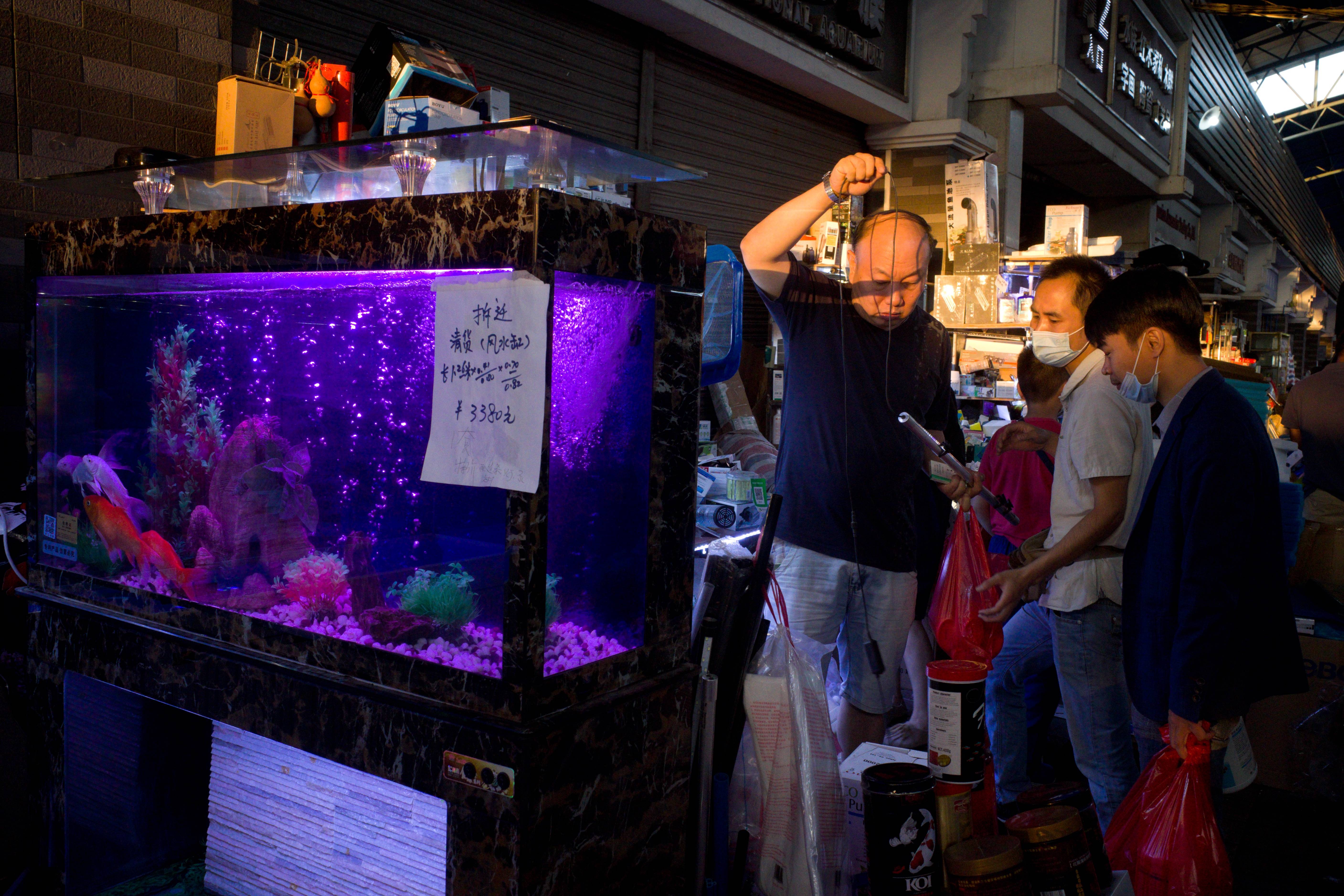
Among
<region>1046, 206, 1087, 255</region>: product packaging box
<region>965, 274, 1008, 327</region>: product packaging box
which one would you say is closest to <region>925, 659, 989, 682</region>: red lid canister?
<region>965, 274, 1008, 327</region>: product packaging box

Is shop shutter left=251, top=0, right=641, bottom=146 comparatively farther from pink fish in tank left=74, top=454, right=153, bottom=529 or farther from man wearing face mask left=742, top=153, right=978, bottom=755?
pink fish in tank left=74, top=454, right=153, bottom=529

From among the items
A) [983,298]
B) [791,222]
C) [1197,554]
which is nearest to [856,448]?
[791,222]

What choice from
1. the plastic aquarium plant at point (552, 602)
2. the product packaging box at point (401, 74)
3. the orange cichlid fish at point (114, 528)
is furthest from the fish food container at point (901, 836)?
the product packaging box at point (401, 74)

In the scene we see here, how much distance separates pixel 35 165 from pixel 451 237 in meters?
1.72

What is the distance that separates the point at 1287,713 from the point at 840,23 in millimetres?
5238

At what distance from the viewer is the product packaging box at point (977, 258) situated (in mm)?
6426

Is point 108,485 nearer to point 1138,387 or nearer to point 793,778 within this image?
point 793,778

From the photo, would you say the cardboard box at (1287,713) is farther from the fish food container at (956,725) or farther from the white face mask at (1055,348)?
the fish food container at (956,725)

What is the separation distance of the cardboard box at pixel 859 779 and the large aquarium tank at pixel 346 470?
0.89 m

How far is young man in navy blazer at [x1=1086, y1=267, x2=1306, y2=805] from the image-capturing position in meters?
1.90

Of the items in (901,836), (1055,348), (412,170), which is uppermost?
(412,170)

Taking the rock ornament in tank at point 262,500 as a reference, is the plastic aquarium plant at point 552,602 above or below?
below

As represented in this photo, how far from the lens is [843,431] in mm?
2557

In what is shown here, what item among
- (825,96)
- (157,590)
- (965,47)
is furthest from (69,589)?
(965,47)
